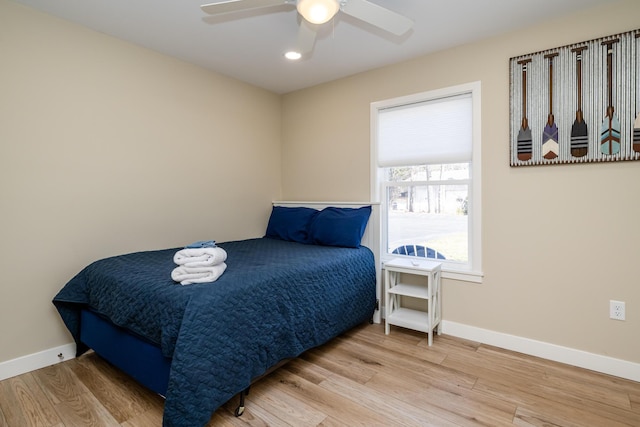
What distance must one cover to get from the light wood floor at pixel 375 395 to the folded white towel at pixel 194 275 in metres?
0.72

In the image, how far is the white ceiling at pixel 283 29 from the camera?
2.12 metres

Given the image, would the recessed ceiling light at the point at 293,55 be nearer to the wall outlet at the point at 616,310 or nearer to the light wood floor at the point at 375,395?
the light wood floor at the point at 375,395

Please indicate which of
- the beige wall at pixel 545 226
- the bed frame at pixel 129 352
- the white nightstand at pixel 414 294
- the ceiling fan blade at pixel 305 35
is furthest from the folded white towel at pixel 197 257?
the beige wall at pixel 545 226

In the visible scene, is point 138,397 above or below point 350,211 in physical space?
below

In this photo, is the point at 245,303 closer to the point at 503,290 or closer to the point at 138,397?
the point at 138,397

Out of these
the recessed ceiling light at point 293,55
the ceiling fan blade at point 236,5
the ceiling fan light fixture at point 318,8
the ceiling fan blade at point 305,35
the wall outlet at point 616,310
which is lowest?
the wall outlet at point 616,310

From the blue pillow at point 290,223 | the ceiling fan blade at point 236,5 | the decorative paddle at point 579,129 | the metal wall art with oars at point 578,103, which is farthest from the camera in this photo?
the blue pillow at point 290,223

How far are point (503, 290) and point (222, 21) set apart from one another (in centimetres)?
289

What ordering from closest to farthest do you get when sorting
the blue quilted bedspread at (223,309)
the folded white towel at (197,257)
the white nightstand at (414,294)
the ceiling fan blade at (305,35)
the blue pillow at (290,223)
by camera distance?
the blue quilted bedspread at (223,309), the folded white towel at (197,257), the ceiling fan blade at (305,35), the white nightstand at (414,294), the blue pillow at (290,223)

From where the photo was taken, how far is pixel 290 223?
3.42 metres

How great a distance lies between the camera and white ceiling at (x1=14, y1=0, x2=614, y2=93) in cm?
212

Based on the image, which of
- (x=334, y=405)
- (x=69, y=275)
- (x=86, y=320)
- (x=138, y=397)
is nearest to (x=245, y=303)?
(x=334, y=405)

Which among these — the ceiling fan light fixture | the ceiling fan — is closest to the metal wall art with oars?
the ceiling fan

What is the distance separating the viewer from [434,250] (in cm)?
293
